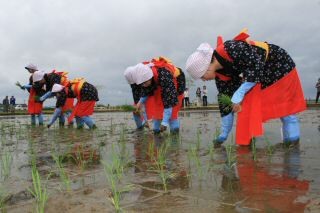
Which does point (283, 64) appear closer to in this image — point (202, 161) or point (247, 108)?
point (247, 108)

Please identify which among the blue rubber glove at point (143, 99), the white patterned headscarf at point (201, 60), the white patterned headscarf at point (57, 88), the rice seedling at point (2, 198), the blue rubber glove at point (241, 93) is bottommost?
the rice seedling at point (2, 198)

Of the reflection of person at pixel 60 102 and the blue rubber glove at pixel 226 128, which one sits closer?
the blue rubber glove at pixel 226 128

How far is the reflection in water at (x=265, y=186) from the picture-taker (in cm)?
218

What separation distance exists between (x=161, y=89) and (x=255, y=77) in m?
2.56

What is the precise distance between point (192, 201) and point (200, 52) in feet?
8.25

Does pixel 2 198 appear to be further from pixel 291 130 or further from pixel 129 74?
pixel 129 74

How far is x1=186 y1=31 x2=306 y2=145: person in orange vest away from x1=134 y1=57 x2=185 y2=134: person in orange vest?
5.97 ft

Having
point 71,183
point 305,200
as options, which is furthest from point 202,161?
point 305,200

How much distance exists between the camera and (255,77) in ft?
14.5

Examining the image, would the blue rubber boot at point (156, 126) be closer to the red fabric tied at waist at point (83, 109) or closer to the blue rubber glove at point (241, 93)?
the red fabric tied at waist at point (83, 109)

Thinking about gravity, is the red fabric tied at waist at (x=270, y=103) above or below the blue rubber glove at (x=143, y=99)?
below

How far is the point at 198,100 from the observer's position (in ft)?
85.2

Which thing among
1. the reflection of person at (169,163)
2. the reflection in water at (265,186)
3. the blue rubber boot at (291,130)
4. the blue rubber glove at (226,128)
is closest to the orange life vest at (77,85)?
the reflection of person at (169,163)

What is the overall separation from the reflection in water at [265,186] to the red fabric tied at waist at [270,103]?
0.95 m
